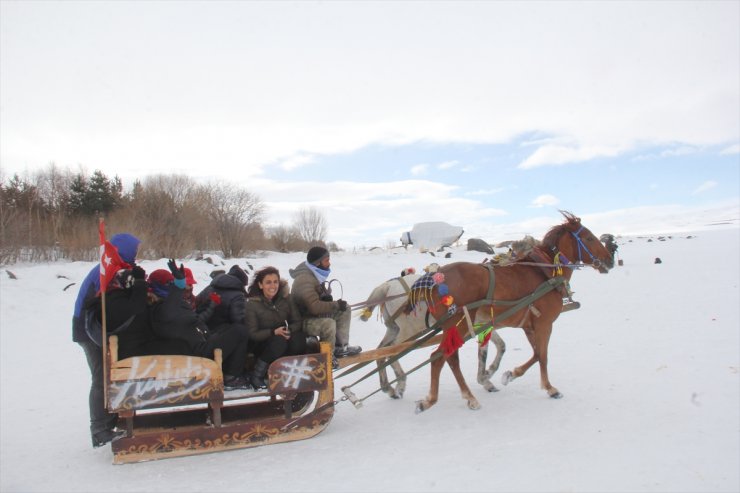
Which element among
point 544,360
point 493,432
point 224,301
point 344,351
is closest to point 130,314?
point 224,301

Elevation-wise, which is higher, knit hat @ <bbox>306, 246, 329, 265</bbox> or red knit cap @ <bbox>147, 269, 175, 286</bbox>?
Answer: knit hat @ <bbox>306, 246, 329, 265</bbox>

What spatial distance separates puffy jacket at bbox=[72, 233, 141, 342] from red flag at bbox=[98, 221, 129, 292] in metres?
0.13

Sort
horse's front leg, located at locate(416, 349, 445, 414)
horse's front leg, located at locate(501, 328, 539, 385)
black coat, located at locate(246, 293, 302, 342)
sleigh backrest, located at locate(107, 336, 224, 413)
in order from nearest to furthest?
1. sleigh backrest, located at locate(107, 336, 224, 413)
2. black coat, located at locate(246, 293, 302, 342)
3. horse's front leg, located at locate(416, 349, 445, 414)
4. horse's front leg, located at locate(501, 328, 539, 385)

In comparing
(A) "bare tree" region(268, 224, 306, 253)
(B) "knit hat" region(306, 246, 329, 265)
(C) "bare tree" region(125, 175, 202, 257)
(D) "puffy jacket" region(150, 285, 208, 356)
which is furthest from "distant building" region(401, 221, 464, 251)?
(D) "puffy jacket" region(150, 285, 208, 356)

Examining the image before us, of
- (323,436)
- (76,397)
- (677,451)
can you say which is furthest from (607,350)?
(76,397)

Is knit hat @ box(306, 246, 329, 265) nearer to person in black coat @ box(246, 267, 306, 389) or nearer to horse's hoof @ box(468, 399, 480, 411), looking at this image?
person in black coat @ box(246, 267, 306, 389)

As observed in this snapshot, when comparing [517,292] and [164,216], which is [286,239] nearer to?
[164,216]

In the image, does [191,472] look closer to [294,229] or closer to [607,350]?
[607,350]

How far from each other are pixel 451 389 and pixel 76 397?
16.1 ft

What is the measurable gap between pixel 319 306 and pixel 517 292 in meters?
2.34

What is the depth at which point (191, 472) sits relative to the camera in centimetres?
458

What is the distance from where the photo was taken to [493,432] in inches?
207

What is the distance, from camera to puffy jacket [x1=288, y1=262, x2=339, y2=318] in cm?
550

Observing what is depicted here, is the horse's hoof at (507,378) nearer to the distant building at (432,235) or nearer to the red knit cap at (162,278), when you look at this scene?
the red knit cap at (162,278)
